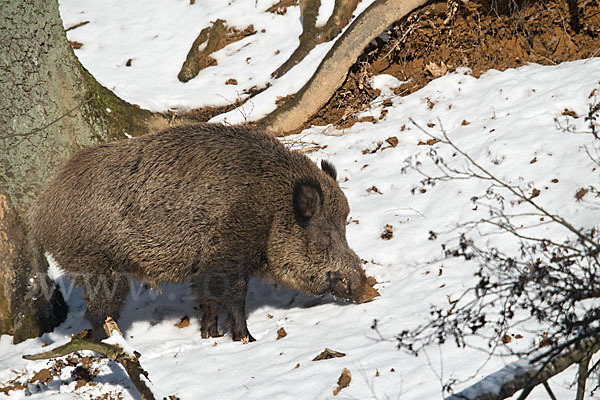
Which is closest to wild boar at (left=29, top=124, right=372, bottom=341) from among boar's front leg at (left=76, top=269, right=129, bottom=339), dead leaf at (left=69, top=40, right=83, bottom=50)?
boar's front leg at (left=76, top=269, right=129, bottom=339)

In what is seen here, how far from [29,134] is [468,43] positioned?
5.74 metres

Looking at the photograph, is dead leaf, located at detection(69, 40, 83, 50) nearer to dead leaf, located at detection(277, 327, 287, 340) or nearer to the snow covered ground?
the snow covered ground

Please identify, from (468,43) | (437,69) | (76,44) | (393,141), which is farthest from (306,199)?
(76,44)

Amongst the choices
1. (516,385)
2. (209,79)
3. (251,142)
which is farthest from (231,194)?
(209,79)

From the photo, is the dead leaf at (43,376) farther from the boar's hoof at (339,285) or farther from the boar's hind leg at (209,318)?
the boar's hoof at (339,285)

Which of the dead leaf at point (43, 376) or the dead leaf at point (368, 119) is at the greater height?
the dead leaf at point (368, 119)

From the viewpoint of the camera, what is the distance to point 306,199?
216 inches

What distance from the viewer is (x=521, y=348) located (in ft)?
12.8

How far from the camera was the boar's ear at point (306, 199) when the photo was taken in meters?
5.46

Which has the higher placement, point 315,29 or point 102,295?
point 315,29

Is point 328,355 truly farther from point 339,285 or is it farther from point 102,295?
point 102,295

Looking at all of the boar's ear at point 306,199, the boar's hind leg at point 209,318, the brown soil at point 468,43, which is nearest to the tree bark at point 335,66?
the brown soil at point 468,43

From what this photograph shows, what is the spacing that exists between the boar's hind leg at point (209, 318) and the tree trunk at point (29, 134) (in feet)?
5.43

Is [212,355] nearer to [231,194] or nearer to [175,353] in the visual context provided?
[175,353]
